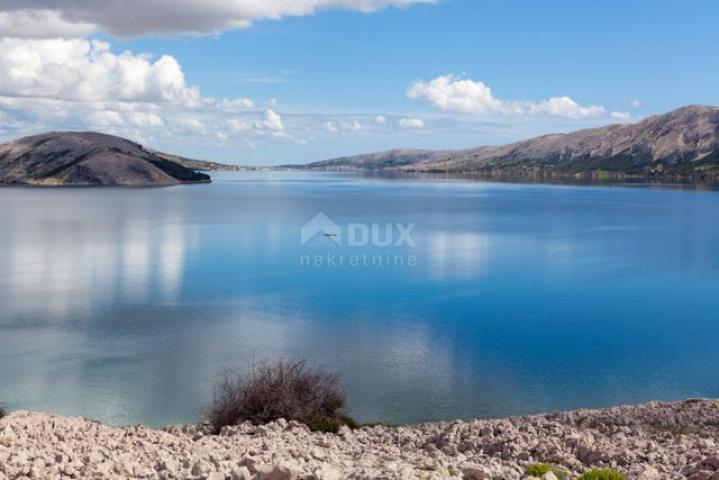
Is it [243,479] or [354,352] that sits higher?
[243,479]

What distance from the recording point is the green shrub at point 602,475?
13609 millimetres

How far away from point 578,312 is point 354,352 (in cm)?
1834

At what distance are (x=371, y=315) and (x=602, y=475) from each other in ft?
97.3

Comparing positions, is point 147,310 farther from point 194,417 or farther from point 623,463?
point 623,463

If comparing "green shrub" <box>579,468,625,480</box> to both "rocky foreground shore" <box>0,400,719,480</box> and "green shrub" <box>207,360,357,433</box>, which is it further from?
"green shrub" <box>207,360,357,433</box>

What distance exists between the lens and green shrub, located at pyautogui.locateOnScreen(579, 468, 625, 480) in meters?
13.6

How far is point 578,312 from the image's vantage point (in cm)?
4591

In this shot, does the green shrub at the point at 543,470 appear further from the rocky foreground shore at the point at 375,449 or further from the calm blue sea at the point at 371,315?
the calm blue sea at the point at 371,315

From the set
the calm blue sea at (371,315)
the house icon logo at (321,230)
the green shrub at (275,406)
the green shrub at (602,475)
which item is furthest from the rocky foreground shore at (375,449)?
the house icon logo at (321,230)

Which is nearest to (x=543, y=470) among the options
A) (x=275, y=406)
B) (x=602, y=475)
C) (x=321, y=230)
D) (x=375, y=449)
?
(x=602, y=475)

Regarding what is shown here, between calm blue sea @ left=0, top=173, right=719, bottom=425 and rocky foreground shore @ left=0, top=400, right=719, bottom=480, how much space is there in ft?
19.7

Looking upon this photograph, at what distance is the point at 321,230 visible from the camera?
94250 mm

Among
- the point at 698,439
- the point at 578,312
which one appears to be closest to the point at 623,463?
the point at 698,439

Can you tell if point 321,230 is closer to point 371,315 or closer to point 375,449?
point 371,315
